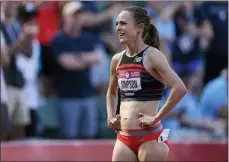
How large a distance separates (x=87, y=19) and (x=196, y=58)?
1888mm

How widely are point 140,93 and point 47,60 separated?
5.20m

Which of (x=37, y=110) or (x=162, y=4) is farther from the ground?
(x=162, y=4)

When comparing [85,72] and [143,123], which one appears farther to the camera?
[85,72]

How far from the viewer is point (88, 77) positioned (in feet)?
38.2

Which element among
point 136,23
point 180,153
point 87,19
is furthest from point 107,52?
point 136,23

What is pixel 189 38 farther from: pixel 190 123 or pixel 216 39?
pixel 190 123

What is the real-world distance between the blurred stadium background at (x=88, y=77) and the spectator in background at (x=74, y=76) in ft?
0.05

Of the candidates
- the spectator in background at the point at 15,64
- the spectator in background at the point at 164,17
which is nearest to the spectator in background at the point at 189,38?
the spectator in background at the point at 164,17

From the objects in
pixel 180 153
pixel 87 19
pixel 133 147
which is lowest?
pixel 180 153

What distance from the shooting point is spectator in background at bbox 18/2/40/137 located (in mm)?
11227

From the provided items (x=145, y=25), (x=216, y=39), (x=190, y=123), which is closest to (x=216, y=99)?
(x=190, y=123)

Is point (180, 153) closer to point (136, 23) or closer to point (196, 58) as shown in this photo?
point (196, 58)

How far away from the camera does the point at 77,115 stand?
11383mm

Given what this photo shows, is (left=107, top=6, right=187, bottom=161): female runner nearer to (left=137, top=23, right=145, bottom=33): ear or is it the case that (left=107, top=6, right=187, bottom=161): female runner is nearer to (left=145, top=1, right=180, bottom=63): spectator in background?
(left=137, top=23, right=145, bottom=33): ear
